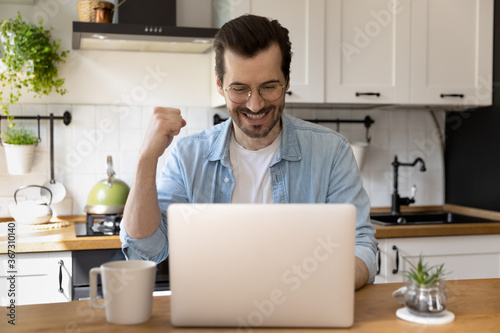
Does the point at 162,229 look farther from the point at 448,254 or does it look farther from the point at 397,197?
the point at 397,197

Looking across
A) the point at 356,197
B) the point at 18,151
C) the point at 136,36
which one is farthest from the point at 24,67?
the point at 356,197

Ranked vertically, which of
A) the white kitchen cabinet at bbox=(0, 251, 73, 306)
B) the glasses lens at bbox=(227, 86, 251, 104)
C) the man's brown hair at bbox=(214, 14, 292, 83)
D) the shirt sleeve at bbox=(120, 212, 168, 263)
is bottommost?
the white kitchen cabinet at bbox=(0, 251, 73, 306)

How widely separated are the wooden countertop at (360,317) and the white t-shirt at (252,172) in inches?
17.3

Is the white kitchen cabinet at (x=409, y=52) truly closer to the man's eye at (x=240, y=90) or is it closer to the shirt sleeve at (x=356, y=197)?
the shirt sleeve at (x=356, y=197)

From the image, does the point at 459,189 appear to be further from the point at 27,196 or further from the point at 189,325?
the point at 189,325

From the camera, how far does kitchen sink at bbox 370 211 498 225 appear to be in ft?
10.2

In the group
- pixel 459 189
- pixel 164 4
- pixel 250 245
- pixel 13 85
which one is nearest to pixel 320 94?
pixel 164 4

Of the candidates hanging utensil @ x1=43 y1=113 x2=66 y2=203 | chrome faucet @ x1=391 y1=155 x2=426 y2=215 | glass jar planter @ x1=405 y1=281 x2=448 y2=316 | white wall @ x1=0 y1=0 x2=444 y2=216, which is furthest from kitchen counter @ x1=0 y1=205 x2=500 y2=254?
glass jar planter @ x1=405 y1=281 x2=448 y2=316

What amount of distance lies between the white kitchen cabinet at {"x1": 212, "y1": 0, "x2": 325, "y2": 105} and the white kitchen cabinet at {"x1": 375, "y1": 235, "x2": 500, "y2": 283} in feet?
2.61

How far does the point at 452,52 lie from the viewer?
3.01 meters

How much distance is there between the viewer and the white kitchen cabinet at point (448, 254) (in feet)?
8.96

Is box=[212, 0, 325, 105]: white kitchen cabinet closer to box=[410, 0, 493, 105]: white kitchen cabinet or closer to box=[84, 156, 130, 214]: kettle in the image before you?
box=[410, 0, 493, 105]: white kitchen cabinet

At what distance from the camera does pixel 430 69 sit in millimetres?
2986

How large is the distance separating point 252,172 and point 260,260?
0.68 m
